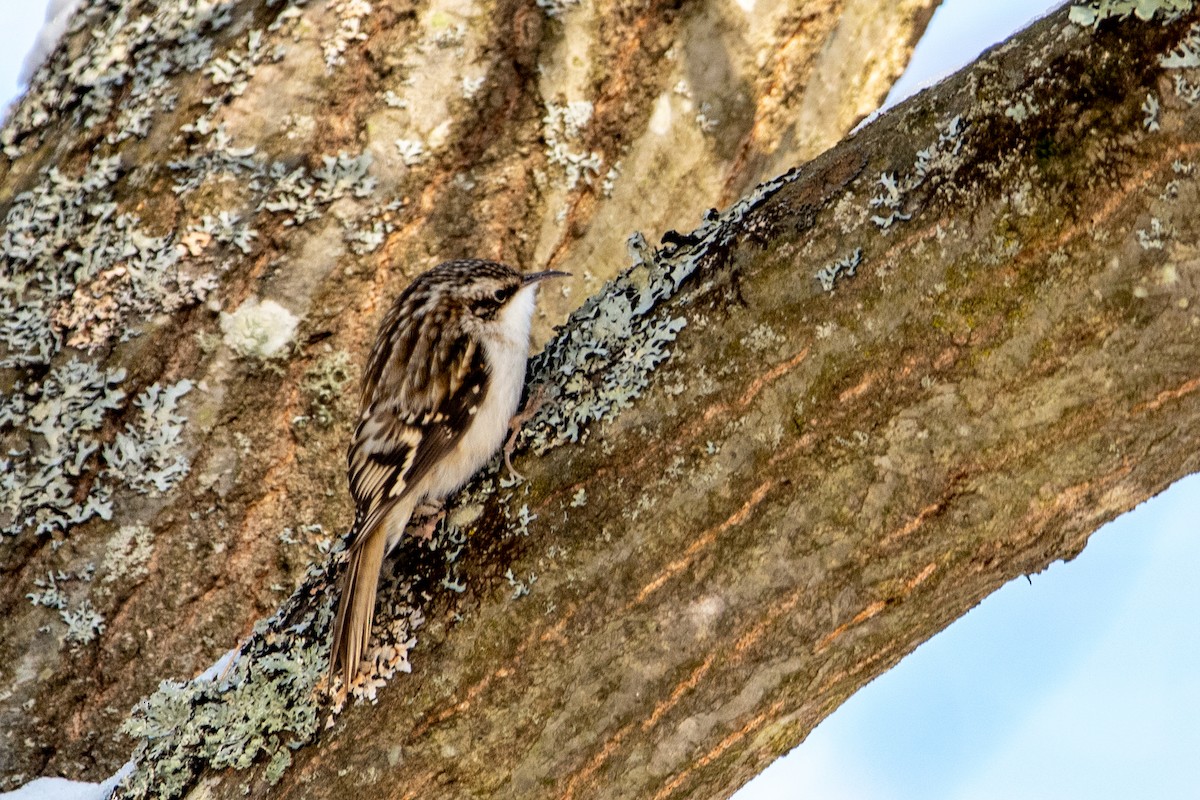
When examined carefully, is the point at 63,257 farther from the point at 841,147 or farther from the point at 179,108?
the point at 841,147

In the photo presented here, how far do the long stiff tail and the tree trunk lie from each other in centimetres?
3

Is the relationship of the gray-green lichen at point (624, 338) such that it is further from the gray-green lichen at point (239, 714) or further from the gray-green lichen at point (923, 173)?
the gray-green lichen at point (239, 714)

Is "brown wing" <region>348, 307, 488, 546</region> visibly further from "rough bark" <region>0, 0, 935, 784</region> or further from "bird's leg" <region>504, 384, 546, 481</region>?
"bird's leg" <region>504, 384, 546, 481</region>

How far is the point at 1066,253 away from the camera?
1547 mm

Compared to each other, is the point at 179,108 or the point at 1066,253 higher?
the point at 179,108

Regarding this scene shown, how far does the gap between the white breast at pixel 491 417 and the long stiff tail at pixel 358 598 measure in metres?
0.17

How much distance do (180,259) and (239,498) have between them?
56cm

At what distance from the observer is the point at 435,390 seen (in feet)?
8.73

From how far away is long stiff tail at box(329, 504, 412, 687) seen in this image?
5.94 feet

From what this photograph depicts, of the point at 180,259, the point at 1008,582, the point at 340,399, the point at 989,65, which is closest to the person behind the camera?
the point at 989,65

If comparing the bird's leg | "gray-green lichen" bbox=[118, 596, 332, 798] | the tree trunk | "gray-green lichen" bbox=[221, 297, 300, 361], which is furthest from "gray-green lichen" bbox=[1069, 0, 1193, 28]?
"gray-green lichen" bbox=[221, 297, 300, 361]

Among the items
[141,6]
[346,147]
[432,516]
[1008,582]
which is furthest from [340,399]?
[1008,582]

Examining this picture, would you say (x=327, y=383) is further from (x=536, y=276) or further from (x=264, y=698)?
(x=264, y=698)

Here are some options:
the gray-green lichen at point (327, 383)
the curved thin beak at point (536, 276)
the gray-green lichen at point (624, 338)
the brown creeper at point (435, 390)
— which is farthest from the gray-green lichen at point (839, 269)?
the gray-green lichen at point (327, 383)
